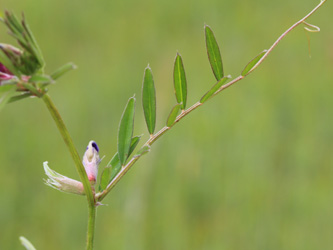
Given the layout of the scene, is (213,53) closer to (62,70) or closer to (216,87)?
(216,87)

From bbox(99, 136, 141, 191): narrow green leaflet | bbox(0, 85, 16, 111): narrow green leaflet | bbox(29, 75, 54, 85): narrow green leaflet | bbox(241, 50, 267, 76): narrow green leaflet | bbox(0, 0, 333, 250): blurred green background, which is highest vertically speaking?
bbox(29, 75, 54, 85): narrow green leaflet

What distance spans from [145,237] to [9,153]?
850 millimetres

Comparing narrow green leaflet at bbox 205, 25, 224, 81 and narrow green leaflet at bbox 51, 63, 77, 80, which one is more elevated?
narrow green leaflet at bbox 51, 63, 77, 80

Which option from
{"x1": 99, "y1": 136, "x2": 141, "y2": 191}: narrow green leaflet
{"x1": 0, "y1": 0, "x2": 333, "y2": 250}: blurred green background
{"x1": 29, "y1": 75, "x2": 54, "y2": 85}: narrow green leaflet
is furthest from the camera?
{"x1": 0, "y1": 0, "x2": 333, "y2": 250}: blurred green background

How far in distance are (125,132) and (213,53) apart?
0.37 ft

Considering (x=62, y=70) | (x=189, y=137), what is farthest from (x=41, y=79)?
(x=189, y=137)

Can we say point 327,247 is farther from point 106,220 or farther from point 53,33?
point 53,33

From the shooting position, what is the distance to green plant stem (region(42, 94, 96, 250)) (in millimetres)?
521

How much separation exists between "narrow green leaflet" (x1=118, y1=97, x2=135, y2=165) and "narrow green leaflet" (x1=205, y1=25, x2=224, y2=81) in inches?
3.3

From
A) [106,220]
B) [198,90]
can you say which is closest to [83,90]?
[198,90]

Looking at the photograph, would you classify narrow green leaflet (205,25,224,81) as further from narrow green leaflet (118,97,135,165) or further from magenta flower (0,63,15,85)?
magenta flower (0,63,15,85)

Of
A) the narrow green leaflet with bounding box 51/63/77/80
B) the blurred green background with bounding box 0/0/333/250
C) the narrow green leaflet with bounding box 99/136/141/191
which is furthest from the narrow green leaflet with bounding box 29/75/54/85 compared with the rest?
the blurred green background with bounding box 0/0/333/250

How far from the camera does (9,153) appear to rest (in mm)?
2975

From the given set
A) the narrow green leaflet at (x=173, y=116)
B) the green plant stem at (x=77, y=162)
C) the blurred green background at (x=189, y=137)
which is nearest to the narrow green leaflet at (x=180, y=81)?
the narrow green leaflet at (x=173, y=116)
